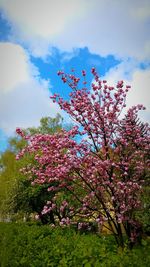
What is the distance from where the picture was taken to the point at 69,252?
17.2 ft

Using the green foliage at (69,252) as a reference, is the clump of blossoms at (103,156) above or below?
above

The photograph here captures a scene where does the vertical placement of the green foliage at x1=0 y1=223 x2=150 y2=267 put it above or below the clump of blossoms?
below

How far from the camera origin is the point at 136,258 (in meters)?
4.10

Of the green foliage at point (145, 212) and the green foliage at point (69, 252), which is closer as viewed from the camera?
the green foliage at point (69, 252)

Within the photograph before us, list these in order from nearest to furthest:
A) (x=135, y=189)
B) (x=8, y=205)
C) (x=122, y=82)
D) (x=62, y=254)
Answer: (x=62, y=254)
(x=135, y=189)
(x=122, y=82)
(x=8, y=205)

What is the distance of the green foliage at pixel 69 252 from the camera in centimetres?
420

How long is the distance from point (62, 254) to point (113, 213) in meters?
2.66

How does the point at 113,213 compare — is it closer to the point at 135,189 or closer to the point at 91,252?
the point at 135,189

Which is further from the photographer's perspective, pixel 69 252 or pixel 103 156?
pixel 103 156

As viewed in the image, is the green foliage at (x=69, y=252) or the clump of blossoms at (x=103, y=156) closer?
the green foliage at (x=69, y=252)

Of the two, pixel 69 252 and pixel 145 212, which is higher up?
pixel 145 212

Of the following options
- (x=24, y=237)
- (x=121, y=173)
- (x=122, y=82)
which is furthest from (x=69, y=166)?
(x=122, y=82)

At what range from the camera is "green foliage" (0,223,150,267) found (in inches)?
165

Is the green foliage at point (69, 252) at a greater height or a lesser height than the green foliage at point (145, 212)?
lesser
